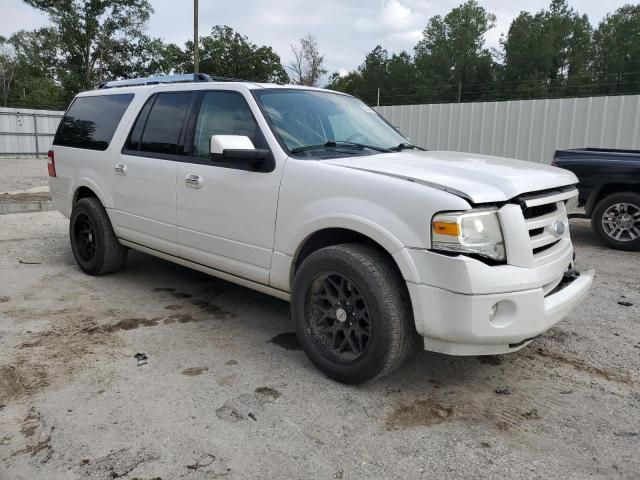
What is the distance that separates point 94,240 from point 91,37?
50.1 metres

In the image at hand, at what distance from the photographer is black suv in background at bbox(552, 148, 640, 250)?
7.11 m

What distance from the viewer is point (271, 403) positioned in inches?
119

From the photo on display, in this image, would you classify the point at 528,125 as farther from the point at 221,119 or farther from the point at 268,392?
the point at 268,392

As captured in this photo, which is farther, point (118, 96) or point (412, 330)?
point (118, 96)

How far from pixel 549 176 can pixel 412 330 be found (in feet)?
4.19

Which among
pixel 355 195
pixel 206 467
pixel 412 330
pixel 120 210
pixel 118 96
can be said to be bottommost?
pixel 206 467

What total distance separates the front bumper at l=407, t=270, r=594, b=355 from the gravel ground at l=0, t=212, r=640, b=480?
0.41 meters

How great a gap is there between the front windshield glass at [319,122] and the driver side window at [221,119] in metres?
0.15

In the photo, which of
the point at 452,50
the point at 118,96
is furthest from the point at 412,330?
the point at 452,50

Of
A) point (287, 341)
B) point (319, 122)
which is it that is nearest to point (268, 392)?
point (287, 341)

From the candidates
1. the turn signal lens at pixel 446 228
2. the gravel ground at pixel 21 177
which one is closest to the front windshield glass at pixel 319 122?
the turn signal lens at pixel 446 228

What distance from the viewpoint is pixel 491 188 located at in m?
2.86

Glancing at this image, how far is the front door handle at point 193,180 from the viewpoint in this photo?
4059 millimetres

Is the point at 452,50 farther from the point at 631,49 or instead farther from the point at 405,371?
the point at 405,371
